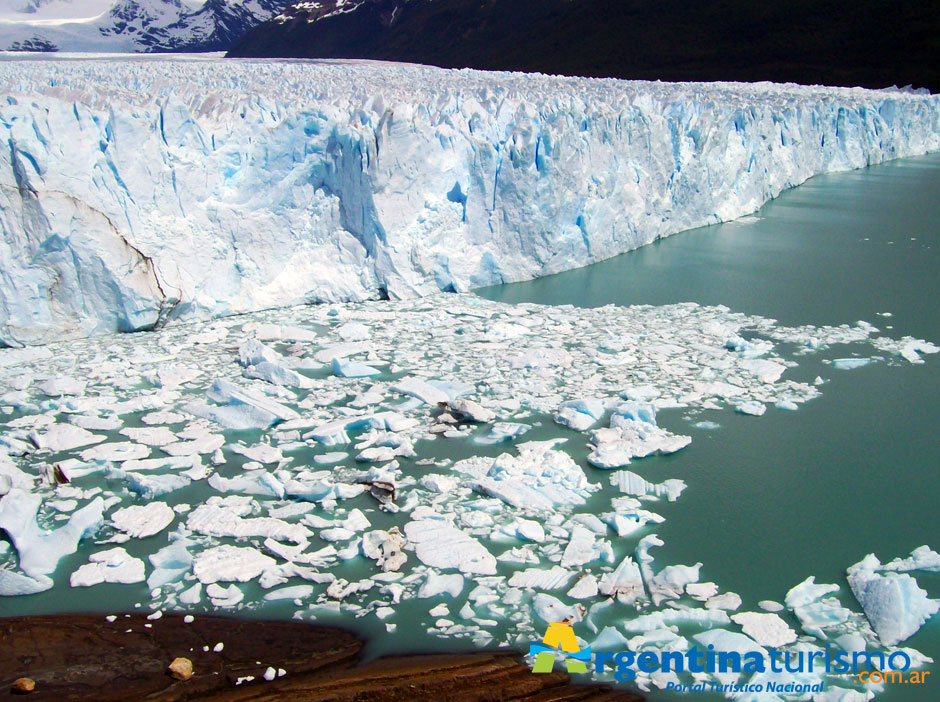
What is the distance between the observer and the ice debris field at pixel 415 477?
2.63 meters

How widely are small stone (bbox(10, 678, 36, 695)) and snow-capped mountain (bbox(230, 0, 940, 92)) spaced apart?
985 inches

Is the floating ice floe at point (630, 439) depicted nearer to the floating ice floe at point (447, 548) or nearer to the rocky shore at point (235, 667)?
the floating ice floe at point (447, 548)

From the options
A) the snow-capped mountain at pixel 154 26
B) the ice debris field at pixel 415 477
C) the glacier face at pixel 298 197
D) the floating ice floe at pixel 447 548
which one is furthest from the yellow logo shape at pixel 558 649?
the snow-capped mountain at pixel 154 26

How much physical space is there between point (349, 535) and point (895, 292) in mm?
5126

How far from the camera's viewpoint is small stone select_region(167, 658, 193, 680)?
235 centimetres

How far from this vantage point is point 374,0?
45406mm

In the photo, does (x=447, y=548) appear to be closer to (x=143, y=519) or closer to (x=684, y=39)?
(x=143, y=519)

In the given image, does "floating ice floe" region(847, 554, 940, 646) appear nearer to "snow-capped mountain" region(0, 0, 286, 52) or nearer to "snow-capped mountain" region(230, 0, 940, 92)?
"snow-capped mountain" region(230, 0, 940, 92)

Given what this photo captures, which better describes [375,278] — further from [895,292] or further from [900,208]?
[900,208]

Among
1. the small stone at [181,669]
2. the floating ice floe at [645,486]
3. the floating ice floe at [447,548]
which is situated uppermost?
the floating ice floe at [645,486]

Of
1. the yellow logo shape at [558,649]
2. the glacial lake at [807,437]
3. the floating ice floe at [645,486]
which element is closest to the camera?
the yellow logo shape at [558,649]

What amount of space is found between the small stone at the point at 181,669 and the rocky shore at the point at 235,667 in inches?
0.5

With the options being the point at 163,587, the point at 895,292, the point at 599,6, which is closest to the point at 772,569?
the point at 163,587

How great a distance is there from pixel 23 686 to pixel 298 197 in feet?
13.8
